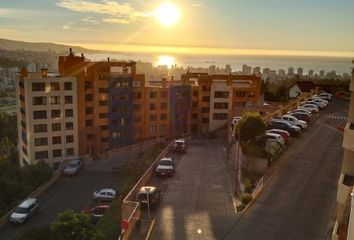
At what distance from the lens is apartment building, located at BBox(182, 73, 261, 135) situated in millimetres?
52688

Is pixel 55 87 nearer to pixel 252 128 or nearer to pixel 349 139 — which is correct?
pixel 252 128

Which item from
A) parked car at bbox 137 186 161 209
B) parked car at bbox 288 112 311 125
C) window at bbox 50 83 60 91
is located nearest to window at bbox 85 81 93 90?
window at bbox 50 83 60 91

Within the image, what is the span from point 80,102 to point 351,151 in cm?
3855

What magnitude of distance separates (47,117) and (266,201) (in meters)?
31.9

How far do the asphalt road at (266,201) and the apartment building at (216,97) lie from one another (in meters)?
22.0

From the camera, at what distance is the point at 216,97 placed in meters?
52.9

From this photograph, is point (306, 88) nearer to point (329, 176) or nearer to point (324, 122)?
point (324, 122)

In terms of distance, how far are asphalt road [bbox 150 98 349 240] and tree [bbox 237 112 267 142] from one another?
216 centimetres

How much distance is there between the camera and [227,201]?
70.6 ft

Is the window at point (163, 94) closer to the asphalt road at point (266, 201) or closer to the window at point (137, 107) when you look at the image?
the window at point (137, 107)

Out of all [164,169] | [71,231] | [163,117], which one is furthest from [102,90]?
[71,231]

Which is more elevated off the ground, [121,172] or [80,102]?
[80,102]

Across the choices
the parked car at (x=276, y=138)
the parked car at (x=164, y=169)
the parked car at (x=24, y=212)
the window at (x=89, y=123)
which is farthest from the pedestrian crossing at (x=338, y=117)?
the parked car at (x=24, y=212)

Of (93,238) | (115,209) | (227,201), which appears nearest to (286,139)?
(227,201)
